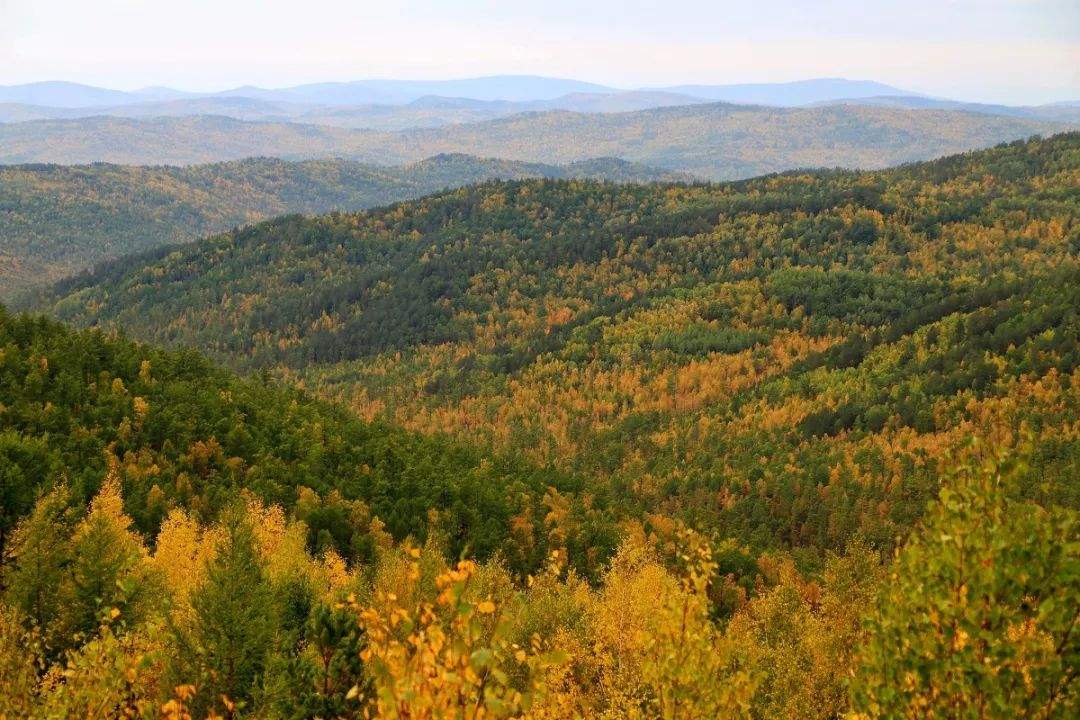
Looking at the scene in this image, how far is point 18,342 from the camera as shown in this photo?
132 m

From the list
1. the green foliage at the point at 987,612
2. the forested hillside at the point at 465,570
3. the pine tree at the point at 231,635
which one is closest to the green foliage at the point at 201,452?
the forested hillside at the point at 465,570

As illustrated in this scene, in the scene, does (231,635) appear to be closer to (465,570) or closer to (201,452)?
(465,570)

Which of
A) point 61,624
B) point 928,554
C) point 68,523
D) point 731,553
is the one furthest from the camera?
point 731,553

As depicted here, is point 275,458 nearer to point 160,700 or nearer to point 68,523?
point 68,523

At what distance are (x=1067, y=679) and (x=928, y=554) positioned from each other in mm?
4100

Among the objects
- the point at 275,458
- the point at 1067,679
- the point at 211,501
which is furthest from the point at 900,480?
the point at 1067,679

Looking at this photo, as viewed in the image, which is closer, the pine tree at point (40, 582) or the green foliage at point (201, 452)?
the pine tree at point (40, 582)

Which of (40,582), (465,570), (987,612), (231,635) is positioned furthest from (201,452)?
(987,612)

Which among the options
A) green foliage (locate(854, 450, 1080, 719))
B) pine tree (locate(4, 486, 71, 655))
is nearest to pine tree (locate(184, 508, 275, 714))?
pine tree (locate(4, 486, 71, 655))

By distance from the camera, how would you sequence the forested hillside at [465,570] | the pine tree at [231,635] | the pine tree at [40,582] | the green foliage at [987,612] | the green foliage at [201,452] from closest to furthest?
1. the green foliage at [987,612]
2. the forested hillside at [465,570]
3. the pine tree at [231,635]
4. the pine tree at [40,582]
5. the green foliage at [201,452]


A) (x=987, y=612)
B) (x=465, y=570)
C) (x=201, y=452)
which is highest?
(x=465, y=570)

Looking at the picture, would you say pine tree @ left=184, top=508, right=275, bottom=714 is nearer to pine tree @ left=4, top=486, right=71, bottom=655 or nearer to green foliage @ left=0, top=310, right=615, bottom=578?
pine tree @ left=4, top=486, right=71, bottom=655

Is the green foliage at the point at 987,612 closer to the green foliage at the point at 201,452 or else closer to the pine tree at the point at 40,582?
the pine tree at the point at 40,582

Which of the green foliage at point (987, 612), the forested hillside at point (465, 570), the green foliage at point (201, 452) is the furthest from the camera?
the green foliage at point (201, 452)
